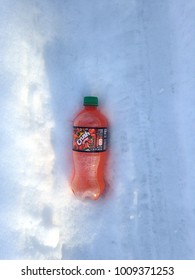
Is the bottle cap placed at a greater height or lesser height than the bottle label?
greater

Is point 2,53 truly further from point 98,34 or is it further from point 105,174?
point 105,174

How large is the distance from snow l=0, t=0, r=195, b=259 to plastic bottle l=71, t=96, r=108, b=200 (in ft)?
0.18

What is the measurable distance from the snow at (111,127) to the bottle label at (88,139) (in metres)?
0.14

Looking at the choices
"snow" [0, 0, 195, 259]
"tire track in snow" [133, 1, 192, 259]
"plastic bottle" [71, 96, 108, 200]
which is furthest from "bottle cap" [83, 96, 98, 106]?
"tire track in snow" [133, 1, 192, 259]

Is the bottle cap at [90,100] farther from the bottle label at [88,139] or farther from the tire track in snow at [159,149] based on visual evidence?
the tire track in snow at [159,149]

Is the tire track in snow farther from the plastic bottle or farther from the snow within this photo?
the plastic bottle

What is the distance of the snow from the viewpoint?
1.60m

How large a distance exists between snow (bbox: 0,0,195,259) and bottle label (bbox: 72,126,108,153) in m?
0.14

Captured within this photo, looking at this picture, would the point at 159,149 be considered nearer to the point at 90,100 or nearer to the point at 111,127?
the point at 111,127

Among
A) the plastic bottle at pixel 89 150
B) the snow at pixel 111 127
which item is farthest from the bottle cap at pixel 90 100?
the snow at pixel 111 127

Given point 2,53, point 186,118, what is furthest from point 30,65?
point 186,118

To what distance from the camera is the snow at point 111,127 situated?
1603mm

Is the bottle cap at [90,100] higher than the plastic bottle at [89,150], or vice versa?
the bottle cap at [90,100]

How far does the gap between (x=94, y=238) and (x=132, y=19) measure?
45.0 inches
